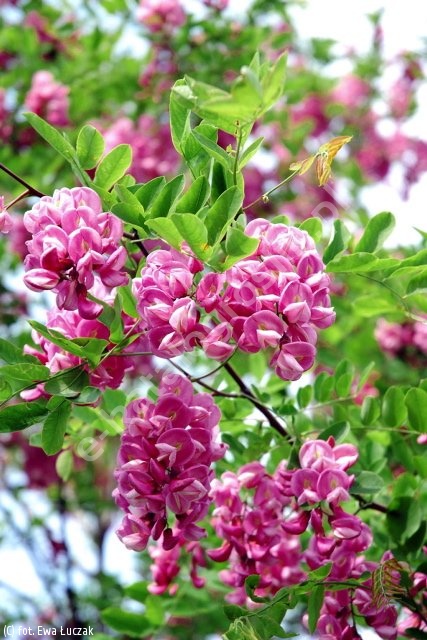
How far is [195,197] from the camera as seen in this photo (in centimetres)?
111

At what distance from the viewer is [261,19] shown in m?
3.40

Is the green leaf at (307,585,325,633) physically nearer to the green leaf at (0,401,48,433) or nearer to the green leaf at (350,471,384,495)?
the green leaf at (350,471,384,495)

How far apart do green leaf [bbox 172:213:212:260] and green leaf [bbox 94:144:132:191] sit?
22cm

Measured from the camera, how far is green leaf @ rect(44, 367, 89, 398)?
44.2 inches

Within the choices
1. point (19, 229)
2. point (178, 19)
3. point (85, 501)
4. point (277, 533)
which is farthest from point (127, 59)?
point (277, 533)

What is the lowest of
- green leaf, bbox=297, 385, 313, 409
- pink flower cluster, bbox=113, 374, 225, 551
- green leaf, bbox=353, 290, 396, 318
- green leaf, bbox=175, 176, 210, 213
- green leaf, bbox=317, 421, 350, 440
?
green leaf, bbox=297, 385, 313, 409

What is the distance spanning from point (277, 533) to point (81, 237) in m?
0.56

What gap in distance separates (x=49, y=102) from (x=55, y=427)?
1.93 metres

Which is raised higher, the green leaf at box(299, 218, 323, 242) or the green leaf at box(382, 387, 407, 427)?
the green leaf at box(299, 218, 323, 242)

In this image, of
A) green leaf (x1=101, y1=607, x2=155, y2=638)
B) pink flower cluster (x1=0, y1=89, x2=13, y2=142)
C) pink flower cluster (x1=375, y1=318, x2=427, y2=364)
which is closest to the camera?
green leaf (x1=101, y1=607, x2=155, y2=638)

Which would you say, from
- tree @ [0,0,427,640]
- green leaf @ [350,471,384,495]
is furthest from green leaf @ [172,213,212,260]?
green leaf @ [350,471,384,495]

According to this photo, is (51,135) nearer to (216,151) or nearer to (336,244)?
(216,151)

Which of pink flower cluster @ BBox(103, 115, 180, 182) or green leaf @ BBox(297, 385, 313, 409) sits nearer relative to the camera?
green leaf @ BBox(297, 385, 313, 409)

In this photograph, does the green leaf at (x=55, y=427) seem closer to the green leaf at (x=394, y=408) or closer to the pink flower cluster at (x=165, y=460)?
the pink flower cluster at (x=165, y=460)
